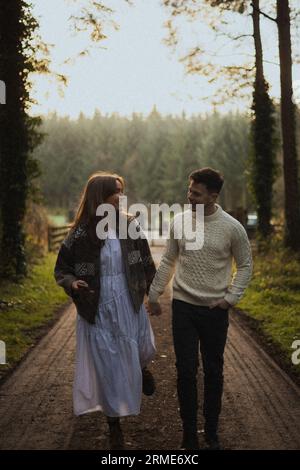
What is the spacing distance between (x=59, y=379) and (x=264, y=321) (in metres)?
4.34

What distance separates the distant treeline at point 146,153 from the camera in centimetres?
7619

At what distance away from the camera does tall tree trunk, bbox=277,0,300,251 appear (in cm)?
1619

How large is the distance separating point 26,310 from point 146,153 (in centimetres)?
7598

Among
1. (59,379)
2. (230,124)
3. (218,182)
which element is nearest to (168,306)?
(59,379)

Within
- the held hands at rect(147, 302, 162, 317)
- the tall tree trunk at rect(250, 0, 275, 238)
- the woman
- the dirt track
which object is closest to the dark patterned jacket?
the woman

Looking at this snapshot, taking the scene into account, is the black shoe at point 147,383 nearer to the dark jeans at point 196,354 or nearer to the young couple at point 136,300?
the young couple at point 136,300

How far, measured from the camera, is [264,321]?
33.3 feet

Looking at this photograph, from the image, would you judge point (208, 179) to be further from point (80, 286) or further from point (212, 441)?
point (212, 441)

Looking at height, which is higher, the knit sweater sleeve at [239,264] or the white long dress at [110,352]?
the knit sweater sleeve at [239,264]

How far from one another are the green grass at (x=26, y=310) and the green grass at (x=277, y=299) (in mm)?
3376

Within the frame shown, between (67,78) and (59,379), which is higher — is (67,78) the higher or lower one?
the higher one

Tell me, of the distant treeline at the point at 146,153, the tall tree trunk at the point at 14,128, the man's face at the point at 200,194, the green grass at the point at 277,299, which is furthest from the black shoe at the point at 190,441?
the distant treeline at the point at 146,153

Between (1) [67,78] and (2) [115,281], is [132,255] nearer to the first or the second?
(2) [115,281]

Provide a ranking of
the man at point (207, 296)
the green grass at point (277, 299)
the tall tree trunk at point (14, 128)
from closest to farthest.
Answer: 1. the man at point (207, 296)
2. the green grass at point (277, 299)
3. the tall tree trunk at point (14, 128)
